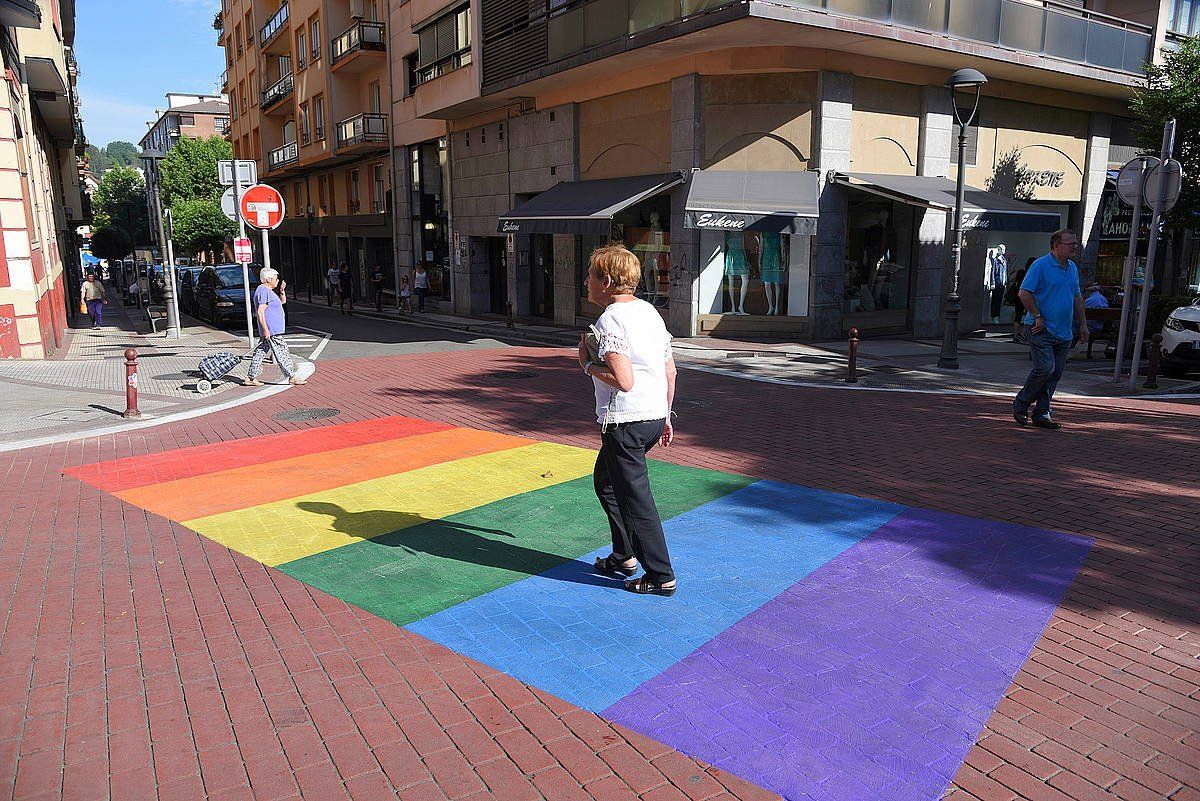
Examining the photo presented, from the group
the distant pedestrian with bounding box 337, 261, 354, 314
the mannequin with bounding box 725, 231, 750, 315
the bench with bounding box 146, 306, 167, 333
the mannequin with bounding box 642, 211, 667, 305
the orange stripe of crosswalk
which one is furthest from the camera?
the distant pedestrian with bounding box 337, 261, 354, 314

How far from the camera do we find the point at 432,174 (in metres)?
28.7

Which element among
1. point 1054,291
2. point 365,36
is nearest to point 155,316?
point 365,36

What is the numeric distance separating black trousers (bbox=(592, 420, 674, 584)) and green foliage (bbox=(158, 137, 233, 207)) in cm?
5811

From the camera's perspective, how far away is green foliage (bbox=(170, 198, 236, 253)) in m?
53.4

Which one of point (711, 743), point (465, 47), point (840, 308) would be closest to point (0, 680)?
point (711, 743)

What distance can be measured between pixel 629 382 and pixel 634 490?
2.00 feet

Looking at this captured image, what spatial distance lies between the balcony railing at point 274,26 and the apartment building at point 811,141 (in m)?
21.0

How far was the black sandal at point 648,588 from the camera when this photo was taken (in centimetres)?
477

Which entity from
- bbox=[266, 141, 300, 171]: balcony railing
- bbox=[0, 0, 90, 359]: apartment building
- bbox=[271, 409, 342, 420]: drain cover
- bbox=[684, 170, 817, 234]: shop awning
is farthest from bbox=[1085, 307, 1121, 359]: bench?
bbox=[266, 141, 300, 171]: balcony railing

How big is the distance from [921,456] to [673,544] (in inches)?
142

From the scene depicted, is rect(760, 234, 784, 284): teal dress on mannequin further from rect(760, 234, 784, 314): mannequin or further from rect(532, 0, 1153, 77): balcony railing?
rect(532, 0, 1153, 77): balcony railing

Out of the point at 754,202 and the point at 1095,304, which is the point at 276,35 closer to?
the point at 754,202

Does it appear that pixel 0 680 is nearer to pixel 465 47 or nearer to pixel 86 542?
pixel 86 542

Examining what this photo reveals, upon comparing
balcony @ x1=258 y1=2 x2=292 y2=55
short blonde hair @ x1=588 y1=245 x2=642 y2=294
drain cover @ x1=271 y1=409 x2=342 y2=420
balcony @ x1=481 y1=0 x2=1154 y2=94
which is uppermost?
balcony @ x1=258 y1=2 x2=292 y2=55
